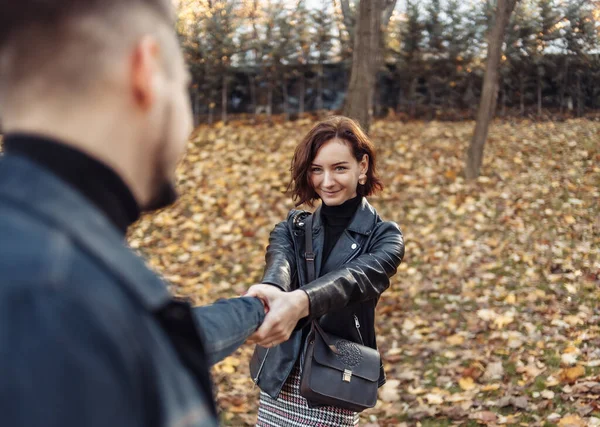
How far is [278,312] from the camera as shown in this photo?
8.52 feet

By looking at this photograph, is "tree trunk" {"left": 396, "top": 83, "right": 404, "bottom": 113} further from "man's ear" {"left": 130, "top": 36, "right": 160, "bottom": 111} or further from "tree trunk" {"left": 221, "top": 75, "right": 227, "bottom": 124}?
"man's ear" {"left": 130, "top": 36, "right": 160, "bottom": 111}

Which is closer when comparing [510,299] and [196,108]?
[510,299]

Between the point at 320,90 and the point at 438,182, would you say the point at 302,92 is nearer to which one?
the point at 320,90

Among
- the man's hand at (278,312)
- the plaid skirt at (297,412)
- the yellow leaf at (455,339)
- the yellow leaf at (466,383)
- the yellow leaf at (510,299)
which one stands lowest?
the yellow leaf at (466,383)

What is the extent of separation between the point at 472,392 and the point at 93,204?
4980 millimetres

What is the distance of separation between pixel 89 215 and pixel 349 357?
2.14 metres

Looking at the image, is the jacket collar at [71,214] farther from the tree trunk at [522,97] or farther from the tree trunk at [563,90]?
the tree trunk at [563,90]

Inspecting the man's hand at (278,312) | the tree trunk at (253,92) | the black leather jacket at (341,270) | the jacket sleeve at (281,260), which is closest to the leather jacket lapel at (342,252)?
the black leather jacket at (341,270)

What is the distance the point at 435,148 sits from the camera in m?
10.9

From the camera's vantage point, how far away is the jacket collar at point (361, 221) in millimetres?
3121

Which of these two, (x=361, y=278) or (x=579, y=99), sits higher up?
(x=579, y=99)

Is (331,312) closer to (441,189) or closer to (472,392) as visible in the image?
(472,392)

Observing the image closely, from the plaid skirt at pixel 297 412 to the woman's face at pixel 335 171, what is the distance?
0.80 meters

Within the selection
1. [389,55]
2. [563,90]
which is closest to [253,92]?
[389,55]
